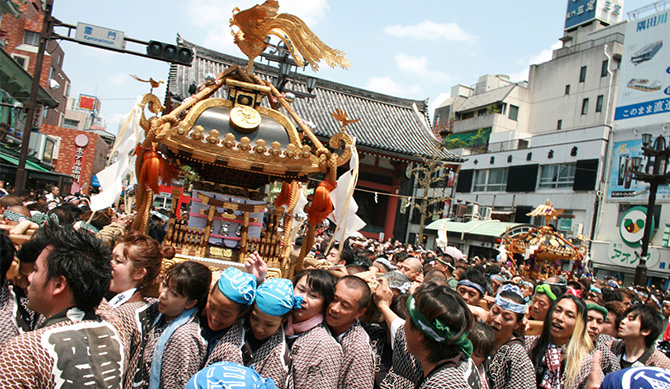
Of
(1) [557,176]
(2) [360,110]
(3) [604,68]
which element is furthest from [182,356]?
(3) [604,68]

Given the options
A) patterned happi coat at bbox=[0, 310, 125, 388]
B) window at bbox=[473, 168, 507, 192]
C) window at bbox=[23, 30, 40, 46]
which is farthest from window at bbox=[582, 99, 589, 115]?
patterned happi coat at bbox=[0, 310, 125, 388]

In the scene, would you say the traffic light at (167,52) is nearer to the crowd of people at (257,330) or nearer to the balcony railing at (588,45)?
the crowd of people at (257,330)

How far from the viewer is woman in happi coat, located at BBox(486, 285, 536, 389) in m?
3.25

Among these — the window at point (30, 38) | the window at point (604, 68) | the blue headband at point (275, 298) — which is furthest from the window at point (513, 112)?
the blue headband at point (275, 298)

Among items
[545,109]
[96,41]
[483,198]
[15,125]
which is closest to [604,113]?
[545,109]

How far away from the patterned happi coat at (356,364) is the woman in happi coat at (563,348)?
1.43 metres

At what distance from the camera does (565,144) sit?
89.0 ft

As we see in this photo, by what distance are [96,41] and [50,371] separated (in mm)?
9334

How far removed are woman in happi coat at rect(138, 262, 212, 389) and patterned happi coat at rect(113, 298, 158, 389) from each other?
62 millimetres

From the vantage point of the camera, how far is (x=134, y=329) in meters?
2.55

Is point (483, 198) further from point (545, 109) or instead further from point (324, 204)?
point (324, 204)

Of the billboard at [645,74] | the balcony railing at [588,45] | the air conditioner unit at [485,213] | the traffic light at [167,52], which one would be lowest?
the air conditioner unit at [485,213]

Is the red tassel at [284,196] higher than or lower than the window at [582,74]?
lower

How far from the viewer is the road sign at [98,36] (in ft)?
31.1
